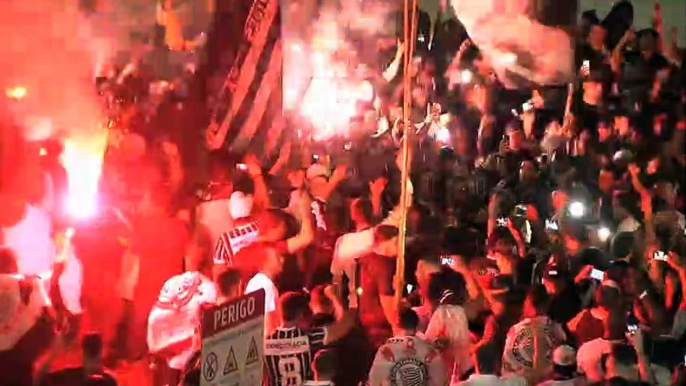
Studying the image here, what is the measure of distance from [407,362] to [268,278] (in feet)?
1.57

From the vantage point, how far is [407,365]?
245cm

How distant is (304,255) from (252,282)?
0.54 ft

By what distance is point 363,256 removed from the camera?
242 centimetres

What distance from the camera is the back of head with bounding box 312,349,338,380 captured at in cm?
234

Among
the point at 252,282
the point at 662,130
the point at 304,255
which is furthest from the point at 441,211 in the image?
the point at 662,130

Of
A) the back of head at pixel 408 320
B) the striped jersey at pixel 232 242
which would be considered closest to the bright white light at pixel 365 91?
the striped jersey at pixel 232 242

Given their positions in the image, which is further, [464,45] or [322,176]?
[464,45]

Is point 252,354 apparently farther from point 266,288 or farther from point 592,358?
point 592,358

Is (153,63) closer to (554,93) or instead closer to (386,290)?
(386,290)

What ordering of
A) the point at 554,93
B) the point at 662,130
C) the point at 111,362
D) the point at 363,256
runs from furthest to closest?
the point at 662,130 → the point at 554,93 → the point at 363,256 → the point at 111,362

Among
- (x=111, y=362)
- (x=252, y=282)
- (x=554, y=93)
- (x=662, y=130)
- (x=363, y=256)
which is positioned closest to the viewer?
(x=111, y=362)

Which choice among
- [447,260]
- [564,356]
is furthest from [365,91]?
[564,356]

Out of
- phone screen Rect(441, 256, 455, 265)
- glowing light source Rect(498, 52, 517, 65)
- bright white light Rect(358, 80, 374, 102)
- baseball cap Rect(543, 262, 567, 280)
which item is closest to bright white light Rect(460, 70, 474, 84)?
glowing light source Rect(498, 52, 517, 65)

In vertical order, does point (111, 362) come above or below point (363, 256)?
below
